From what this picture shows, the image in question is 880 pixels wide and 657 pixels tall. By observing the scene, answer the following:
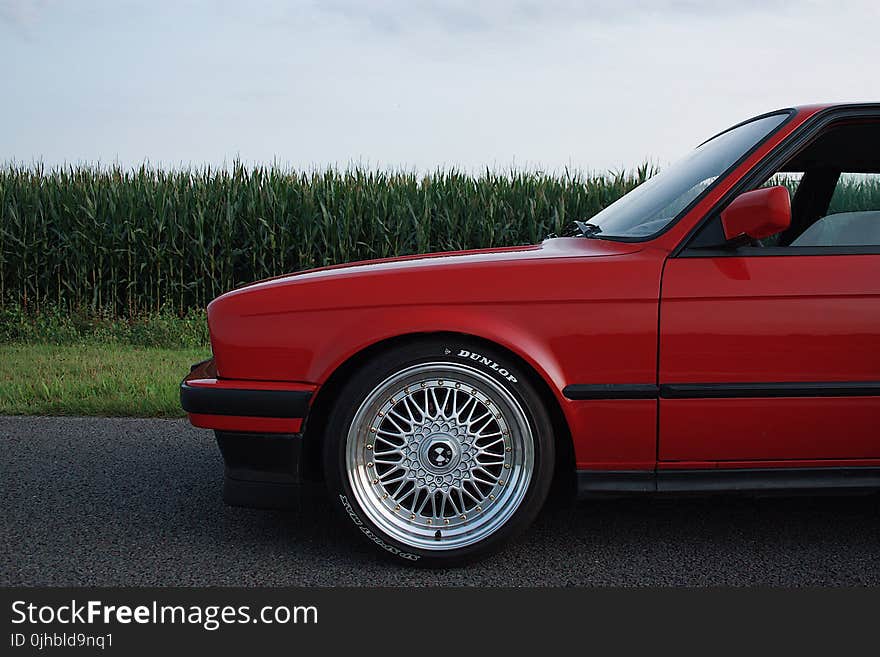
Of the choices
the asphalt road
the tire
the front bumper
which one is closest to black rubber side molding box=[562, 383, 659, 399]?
the tire

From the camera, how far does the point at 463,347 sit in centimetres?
321

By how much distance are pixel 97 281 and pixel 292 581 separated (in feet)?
32.9

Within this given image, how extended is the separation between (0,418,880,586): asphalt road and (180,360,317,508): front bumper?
0.88 ft

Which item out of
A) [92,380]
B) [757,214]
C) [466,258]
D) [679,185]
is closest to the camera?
[757,214]

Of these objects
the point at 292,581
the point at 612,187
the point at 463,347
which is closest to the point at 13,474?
the point at 292,581

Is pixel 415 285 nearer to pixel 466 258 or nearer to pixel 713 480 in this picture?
pixel 466 258

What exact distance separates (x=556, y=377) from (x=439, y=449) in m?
0.51

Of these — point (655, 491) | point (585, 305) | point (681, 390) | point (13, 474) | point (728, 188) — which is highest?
point (728, 188)

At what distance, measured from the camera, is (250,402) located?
3271mm

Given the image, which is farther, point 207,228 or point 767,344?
point 207,228

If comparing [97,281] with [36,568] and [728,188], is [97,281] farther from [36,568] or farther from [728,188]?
[728,188]

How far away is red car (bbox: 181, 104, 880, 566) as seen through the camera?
3170 millimetres

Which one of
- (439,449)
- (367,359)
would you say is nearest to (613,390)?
(439,449)

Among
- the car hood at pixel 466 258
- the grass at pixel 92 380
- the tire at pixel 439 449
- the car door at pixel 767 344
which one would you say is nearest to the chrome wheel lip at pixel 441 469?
the tire at pixel 439 449
